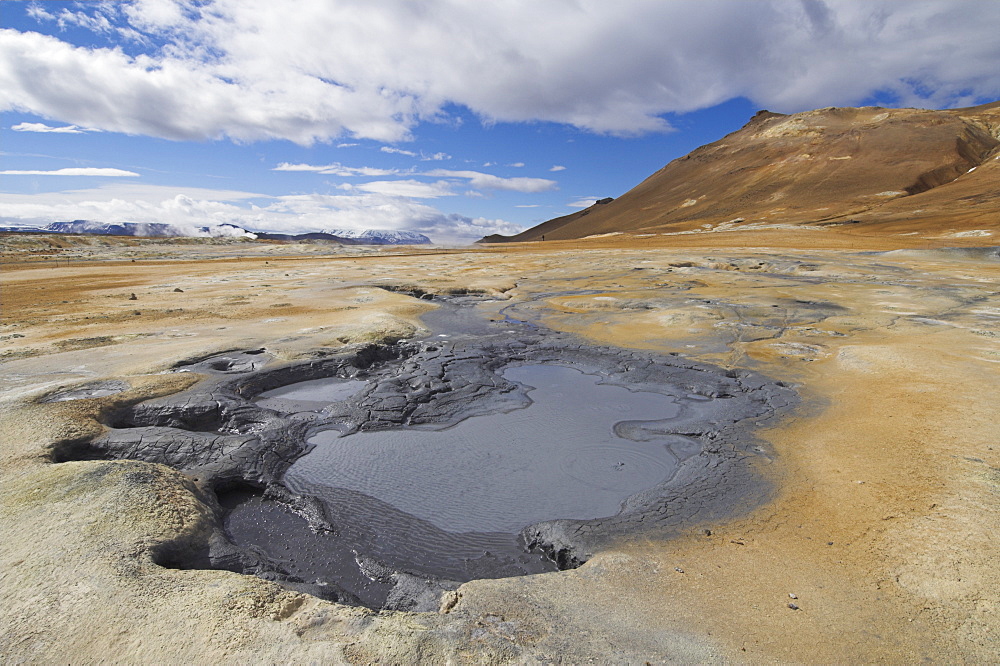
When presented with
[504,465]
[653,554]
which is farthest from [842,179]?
[653,554]

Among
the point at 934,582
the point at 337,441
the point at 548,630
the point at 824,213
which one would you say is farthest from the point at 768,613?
the point at 824,213

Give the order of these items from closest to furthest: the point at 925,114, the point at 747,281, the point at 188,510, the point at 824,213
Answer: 1. the point at 188,510
2. the point at 747,281
3. the point at 824,213
4. the point at 925,114

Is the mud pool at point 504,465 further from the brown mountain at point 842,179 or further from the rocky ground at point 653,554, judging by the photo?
the brown mountain at point 842,179

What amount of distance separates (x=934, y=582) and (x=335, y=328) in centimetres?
895

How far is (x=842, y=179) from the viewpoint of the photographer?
49.9 m

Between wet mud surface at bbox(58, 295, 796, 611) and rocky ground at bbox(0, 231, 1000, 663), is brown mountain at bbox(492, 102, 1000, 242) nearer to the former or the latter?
rocky ground at bbox(0, 231, 1000, 663)

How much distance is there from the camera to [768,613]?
2758 millimetres

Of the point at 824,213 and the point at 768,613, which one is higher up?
the point at 824,213

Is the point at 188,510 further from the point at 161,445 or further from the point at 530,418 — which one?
the point at 530,418

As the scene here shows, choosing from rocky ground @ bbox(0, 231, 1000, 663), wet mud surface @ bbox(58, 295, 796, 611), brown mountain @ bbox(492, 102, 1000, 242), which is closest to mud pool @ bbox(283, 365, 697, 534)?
wet mud surface @ bbox(58, 295, 796, 611)

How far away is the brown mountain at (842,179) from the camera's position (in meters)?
35.7

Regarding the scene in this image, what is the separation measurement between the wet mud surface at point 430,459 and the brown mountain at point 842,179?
103ft

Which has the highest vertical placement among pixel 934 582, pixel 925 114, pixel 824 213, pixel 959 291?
pixel 925 114

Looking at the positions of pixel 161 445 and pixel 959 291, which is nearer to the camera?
pixel 161 445
